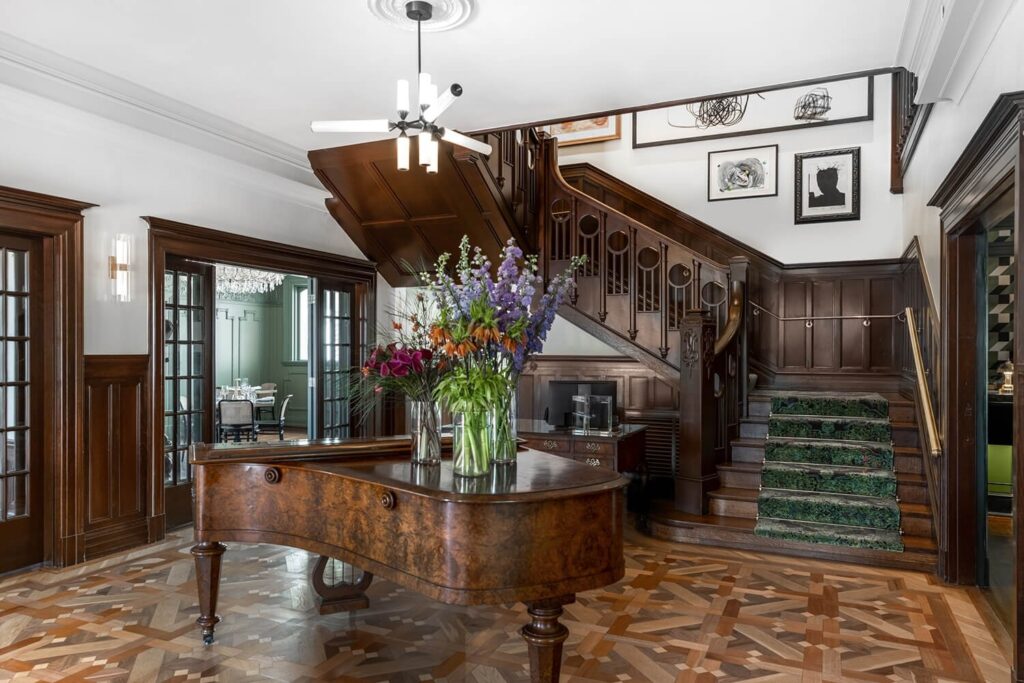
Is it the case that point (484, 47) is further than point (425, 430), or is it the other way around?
point (484, 47)

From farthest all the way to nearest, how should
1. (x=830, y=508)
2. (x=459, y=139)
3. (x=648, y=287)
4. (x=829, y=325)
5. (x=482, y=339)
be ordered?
1. (x=829, y=325)
2. (x=648, y=287)
3. (x=830, y=508)
4. (x=459, y=139)
5. (x=482, y=339)

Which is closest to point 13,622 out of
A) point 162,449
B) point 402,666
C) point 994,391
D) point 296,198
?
point 162,449

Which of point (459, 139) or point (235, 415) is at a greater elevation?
point (459, 139)

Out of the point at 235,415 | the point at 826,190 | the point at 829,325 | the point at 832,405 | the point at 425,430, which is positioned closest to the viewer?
the point at 425,430

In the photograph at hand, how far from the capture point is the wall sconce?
4918 mm

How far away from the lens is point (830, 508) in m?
4.92

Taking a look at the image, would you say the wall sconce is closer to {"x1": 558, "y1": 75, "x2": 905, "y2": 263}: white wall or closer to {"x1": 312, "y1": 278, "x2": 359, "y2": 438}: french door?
{"x1": 312, "y1": 278, "x2": 359, "y2": 438}: french door

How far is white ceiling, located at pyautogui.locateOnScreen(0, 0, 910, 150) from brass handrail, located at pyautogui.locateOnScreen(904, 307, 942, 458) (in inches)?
80.9

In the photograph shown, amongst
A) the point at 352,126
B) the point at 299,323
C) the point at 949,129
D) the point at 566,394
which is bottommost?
the point at 566,394

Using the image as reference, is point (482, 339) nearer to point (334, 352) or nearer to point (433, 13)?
point (433, 13)

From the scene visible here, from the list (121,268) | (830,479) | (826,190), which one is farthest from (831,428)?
(121,268)

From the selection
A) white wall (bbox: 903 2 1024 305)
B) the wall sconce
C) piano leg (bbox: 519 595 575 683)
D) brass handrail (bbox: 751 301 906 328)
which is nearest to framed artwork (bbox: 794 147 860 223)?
white wall (bbox: 903 2 1024 305)

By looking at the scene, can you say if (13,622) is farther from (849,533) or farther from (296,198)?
(849,533)

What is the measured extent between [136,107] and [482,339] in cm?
366
